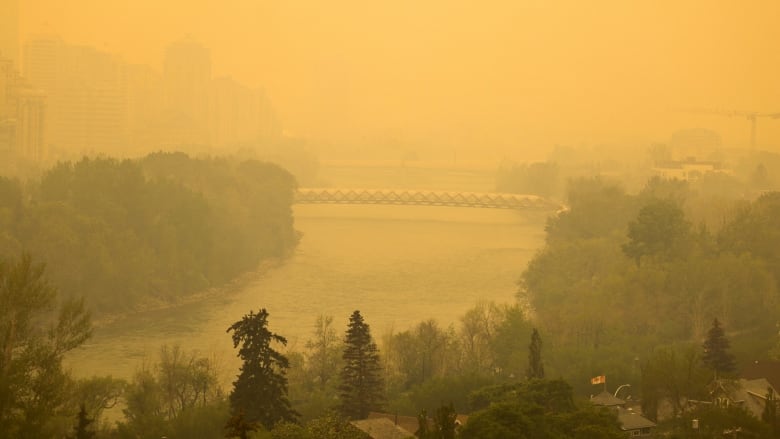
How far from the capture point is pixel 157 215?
14.9 m

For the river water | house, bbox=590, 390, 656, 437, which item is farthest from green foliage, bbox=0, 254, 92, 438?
house, bbox=590, 390, 656, 437

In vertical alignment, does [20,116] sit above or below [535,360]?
above

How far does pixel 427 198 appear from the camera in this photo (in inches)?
898

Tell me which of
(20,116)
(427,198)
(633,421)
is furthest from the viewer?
(427,198)

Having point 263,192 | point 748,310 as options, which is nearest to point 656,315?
point 748,310

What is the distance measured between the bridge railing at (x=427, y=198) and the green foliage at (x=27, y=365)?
43.0 ft

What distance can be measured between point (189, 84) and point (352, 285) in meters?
17.1

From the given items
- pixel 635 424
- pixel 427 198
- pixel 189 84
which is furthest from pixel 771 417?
pixel 189 84

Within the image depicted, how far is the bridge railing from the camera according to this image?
862 inches

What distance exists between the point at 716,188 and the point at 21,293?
51.9 ft

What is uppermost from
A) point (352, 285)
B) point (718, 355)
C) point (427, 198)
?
point (427, 198)

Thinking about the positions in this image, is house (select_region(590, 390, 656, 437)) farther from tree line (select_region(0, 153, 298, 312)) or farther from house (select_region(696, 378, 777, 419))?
tree line (select_region(0, 153, 298, 312))

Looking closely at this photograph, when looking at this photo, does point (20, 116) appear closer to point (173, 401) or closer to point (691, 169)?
point (691, 169)

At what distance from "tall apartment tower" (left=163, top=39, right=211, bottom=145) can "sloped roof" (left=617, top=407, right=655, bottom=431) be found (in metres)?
20.7
